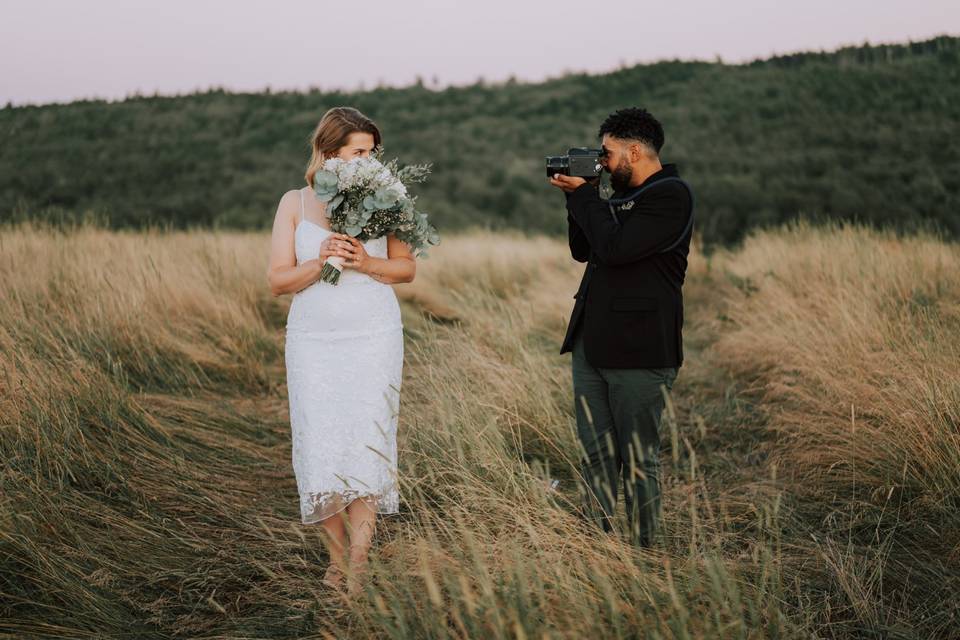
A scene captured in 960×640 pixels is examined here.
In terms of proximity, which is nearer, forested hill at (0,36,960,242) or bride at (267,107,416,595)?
bride at (267,107,416,595)

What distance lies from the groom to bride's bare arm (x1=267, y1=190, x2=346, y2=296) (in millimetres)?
1002

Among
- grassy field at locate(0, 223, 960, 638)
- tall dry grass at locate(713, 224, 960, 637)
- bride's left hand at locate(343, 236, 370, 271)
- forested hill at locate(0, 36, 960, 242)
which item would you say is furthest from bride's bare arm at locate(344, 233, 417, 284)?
forested hill at locate(0, 36, 960, 242)

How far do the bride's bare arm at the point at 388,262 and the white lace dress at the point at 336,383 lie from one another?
60 mm

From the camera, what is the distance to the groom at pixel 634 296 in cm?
317

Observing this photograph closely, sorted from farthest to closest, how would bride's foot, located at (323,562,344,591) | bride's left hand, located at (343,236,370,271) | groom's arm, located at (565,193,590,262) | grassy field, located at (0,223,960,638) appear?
groom's arm, located at (565,193,590,262), bride's left hand, located at (343,236,370,271), bride's foot, located at (323,562,344,591), grassy field, located at (0,223,960,638)

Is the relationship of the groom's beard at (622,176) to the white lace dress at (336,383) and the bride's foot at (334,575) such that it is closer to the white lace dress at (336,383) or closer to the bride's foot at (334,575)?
the white lace dress at (336,383)

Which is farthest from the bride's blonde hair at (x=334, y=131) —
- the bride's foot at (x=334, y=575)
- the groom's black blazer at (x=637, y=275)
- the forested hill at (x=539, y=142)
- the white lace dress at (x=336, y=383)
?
the forested hill at (x=539, y=142)

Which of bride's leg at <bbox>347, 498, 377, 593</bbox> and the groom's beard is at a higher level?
the groom's beard

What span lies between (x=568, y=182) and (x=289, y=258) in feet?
4.02

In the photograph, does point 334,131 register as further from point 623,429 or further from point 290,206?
point 623,429

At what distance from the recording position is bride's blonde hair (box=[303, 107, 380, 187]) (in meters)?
3.32

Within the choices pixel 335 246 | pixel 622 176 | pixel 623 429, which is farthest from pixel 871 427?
pixel 335 246

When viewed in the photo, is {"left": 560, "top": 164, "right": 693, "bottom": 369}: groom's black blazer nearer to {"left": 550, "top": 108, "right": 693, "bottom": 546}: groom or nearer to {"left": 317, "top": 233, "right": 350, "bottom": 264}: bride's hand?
{"left": 550, "top": 108, "right": 693, "bottom": 546}: groom

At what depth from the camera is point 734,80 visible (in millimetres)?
31078
